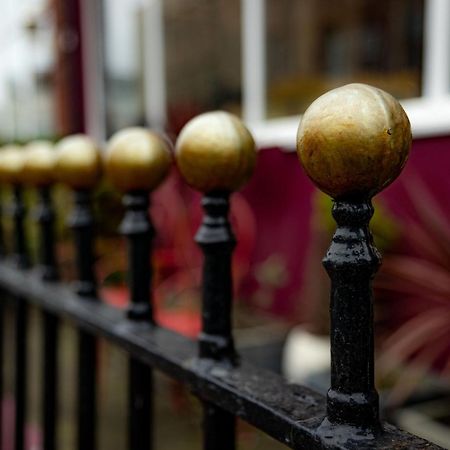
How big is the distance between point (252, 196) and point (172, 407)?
1.22m

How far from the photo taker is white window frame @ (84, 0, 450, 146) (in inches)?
99.7

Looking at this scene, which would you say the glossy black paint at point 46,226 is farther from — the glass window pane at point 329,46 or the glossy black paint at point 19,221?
the glass window pane at point 329,46

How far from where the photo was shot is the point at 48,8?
5824 millimetres

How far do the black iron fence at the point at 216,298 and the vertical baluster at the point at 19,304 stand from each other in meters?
0.01

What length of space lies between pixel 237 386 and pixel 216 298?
130 millimetres

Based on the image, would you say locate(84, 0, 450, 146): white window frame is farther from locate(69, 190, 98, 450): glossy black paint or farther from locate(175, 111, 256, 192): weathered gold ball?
locate(175, 111, 256, 192): weathered gold ball

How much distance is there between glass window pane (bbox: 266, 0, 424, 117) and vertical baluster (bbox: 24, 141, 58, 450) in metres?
2.29

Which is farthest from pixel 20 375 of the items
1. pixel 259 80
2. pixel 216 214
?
pixel 259 80

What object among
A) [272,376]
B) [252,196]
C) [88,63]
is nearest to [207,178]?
[272,376]

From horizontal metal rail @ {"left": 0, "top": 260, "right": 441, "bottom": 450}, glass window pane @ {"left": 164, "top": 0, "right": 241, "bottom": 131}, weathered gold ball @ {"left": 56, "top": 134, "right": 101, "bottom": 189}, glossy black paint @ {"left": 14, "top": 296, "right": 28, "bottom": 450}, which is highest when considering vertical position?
glass window pane @ {"left": 164, "top": 0, "right": 241, "bottom": 131}

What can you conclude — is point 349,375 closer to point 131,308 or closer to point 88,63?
point 131,308

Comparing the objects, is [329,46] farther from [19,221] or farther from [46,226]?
[46,226]

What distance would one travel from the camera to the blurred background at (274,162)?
2.40 meters

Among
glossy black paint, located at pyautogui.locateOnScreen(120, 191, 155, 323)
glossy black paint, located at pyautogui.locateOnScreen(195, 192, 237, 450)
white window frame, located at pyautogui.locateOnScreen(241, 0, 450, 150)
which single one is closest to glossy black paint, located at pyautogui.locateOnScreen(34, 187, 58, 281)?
glossy black paint, located at pyautogui.locateOnScreen(120, 191, 155, 323)
